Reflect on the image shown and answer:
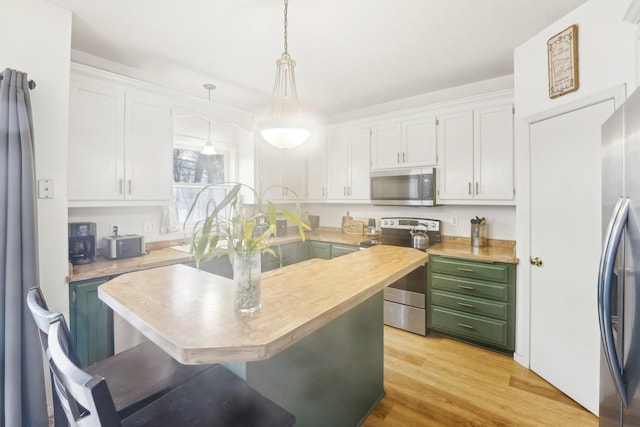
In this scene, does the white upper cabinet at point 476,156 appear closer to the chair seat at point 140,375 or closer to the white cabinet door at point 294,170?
the white cabinet door at point 294,170

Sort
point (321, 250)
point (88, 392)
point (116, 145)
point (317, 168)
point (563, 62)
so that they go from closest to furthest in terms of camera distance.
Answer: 1. point (88, 392)
2. point (563, 62)
3. point (116, 145)
4. point (321, 250)
5. point (317, 168)

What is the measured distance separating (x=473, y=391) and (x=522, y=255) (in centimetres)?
113

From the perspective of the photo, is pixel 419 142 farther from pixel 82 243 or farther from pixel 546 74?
pixel 82 243

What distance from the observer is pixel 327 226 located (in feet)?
14.5

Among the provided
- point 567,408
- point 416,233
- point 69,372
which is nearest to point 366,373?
point 567,408

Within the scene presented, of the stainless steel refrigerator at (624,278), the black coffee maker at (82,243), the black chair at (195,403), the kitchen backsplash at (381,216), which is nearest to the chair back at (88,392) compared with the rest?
the black chair at (195,403)

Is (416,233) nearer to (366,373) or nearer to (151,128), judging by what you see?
(366,373)

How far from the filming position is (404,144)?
3346 mm

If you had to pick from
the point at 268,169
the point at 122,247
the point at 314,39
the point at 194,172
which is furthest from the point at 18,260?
the point at 268,169

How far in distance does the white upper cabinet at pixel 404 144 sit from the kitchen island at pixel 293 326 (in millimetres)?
1635

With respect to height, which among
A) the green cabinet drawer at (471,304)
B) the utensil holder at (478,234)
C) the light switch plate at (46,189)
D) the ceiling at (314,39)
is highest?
the ceiling at (314,39)

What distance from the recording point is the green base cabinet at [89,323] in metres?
1.93

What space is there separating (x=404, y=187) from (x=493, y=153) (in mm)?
912

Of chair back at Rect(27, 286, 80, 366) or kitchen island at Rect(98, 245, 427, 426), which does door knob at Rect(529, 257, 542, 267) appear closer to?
kitchen island at Rect(98, 245, 427, 426)
